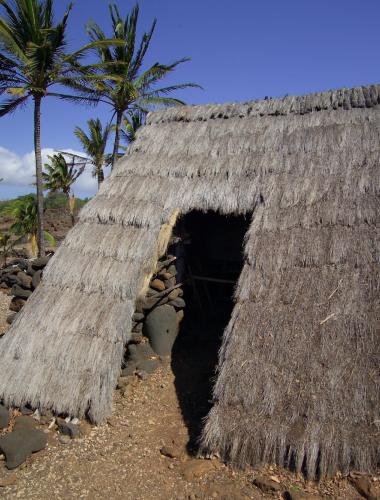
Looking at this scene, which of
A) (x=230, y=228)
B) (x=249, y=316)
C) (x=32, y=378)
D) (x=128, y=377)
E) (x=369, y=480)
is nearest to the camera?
(x=369, y=480)

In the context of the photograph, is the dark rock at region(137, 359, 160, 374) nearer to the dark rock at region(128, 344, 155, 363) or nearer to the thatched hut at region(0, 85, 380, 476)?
the dark rock at region(128, 344, 155, 363)

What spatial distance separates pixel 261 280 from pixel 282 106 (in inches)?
177

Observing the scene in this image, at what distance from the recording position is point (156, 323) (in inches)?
296

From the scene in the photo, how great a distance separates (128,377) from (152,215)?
116 inches

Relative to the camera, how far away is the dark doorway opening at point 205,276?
790 centimetres

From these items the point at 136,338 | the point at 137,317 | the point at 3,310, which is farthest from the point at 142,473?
the point at 3,310

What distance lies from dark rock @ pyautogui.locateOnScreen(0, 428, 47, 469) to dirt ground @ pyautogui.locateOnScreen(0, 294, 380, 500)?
9cm

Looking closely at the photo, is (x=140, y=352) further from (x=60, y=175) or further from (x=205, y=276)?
(x=60, y=175)

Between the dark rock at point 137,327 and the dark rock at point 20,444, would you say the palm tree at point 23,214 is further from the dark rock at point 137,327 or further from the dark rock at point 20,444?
the dark rock at point 20,444

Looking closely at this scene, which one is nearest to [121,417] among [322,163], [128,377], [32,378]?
[128,377]

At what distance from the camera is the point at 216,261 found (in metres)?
9.28

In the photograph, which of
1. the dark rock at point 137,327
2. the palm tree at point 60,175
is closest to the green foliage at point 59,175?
the palm tree at point 60,175

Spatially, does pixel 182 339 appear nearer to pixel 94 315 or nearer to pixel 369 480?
pixel 94 315

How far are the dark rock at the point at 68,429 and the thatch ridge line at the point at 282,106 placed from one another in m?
6.91
